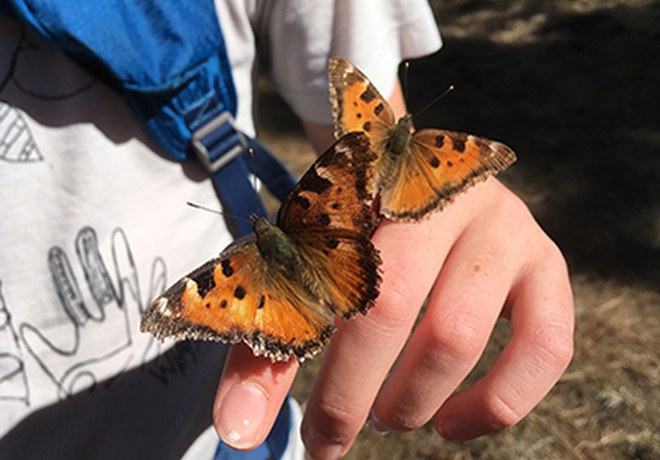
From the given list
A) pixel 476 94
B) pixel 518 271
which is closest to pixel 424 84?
pixel 476 94

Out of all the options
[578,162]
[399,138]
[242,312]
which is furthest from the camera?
[578,162]

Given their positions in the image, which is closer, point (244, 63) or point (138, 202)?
point (138, 202)

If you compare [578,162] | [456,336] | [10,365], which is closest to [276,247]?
[456,336]

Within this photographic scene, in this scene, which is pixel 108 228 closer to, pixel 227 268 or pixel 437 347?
pixel 227 268

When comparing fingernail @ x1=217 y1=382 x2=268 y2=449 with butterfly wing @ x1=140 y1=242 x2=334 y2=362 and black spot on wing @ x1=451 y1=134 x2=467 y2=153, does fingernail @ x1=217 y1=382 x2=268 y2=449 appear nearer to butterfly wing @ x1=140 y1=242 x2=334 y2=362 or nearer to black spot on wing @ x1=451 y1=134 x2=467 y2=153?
butterfly wing @ x1=140 y1=242 x2=334 y2=362

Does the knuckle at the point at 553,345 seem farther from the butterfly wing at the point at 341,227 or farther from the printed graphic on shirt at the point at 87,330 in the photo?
the printed graphic on shirt at the point at 87,330

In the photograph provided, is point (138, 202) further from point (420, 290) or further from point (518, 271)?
point (518, 271)

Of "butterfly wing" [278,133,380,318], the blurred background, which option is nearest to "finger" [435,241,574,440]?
"butterfly wing" [278,133,380,318]
